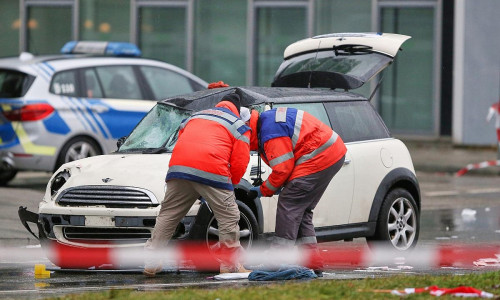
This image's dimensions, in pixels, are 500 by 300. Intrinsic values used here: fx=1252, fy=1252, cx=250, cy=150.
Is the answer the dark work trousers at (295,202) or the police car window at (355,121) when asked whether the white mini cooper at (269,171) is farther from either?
the dark work trousers at (295,202)

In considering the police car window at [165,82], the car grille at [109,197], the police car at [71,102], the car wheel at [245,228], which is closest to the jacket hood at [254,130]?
the car wheel at [245,228]

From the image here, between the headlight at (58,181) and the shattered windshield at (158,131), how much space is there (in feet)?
2.29

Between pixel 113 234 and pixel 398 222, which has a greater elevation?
pixel 113 234

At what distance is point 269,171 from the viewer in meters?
10.6

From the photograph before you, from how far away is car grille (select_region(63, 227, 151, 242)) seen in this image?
Answer: 10.1m

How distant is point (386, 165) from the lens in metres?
11.6

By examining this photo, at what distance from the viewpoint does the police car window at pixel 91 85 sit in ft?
54.8

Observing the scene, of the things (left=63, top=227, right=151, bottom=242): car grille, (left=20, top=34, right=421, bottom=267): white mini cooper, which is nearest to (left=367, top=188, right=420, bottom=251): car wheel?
(left=20, top=34, right=421, bottom=267): white mini cooper

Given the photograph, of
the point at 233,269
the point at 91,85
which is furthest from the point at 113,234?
the point at 91,85

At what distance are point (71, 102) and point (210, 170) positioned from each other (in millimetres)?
7266

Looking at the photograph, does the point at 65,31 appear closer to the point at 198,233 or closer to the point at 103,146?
the point at 103,146

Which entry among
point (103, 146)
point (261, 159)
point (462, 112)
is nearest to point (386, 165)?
point (261, 159)

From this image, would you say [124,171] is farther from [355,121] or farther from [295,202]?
[355,121]

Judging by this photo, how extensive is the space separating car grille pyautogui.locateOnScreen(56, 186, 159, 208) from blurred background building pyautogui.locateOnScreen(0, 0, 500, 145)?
46.1 feet
